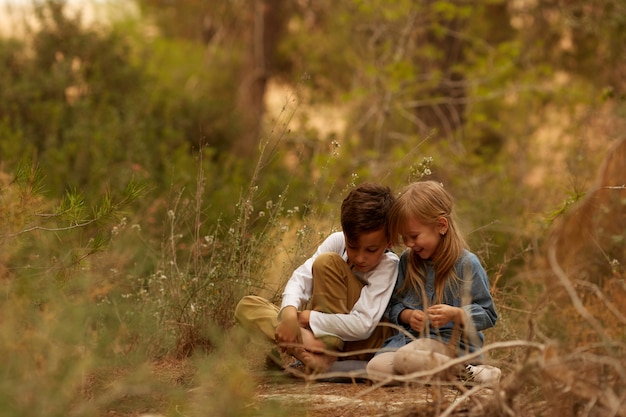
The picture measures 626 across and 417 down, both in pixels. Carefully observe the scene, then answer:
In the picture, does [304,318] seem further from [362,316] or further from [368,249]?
[368,249]

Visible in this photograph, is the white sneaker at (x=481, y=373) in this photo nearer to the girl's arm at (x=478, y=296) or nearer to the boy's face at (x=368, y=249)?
the girl's arm at (x=478, y=296)

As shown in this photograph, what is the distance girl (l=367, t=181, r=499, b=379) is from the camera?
12.7 feet

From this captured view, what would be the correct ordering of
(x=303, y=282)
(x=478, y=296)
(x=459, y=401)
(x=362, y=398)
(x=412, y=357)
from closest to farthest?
(x=459, y=401) < (x=362, y=398) < (x=412, y=357) < (x=478, y=296) < (x=303, y=282)

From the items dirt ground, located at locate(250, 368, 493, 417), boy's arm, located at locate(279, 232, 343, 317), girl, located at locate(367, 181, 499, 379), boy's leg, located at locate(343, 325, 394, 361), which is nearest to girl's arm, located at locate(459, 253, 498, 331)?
girl, located at locate(367, 181, 499, 379)

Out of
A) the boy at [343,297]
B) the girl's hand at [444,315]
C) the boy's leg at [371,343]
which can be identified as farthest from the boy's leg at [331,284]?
the girl's hand at [444,315]

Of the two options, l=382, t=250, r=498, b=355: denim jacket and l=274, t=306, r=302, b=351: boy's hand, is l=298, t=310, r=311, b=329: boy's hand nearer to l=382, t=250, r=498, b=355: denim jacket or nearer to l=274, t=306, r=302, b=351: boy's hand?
l=274, t=306, r=302, b=351: boy's hand

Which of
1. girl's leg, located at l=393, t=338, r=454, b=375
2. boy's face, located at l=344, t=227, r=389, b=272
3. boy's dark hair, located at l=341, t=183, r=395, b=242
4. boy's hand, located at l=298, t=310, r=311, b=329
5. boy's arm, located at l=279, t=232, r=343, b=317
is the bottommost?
girl's leg, located at l=393, t=338, r=454, b=375

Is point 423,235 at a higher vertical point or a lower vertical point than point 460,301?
higher

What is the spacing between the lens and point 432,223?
3.99 meters

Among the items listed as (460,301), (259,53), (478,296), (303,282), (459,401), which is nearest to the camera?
(459,401)

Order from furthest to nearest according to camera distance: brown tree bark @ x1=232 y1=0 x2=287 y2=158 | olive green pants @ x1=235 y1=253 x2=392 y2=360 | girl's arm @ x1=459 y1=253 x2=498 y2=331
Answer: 1. brown tree bark @ x1=232 y1=0 x2=287 y2=158
2. olive green pants @ x1=235 y1=253 x2=392 y2=360
3. girl's arm @ x1=459 y1=253 x2=498 y2=331

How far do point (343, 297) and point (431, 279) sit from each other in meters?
0.41

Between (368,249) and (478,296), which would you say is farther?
(368,249)

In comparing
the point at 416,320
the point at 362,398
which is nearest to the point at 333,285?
the point at 416,320
